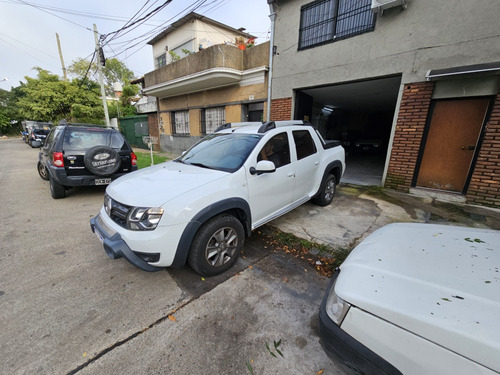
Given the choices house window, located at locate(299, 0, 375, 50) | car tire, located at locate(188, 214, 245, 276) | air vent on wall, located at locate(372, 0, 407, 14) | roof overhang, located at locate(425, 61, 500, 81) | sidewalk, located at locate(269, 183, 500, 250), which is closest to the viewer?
car tire, located at locate(188, 214, 245, 276)

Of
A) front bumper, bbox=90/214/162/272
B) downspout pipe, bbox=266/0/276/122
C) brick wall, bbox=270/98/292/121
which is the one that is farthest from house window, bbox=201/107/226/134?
front bumper, bbox=90/214/162/272

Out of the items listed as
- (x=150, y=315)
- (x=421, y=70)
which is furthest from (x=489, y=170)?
(x=150, y=315)

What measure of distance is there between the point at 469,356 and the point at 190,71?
416 inches

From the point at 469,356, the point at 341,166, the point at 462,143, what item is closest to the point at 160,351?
the point at 469,356

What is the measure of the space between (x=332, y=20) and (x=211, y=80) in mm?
4671

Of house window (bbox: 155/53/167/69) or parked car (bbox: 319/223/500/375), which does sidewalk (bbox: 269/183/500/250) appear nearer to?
parked car (bbox: 319/223/500/375)

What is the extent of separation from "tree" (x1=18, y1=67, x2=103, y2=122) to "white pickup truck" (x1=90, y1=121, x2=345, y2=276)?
836 inches

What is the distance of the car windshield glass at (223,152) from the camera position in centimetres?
286

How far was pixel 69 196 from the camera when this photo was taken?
535 centimetres

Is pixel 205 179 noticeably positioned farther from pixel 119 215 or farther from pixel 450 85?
pixel 450 85

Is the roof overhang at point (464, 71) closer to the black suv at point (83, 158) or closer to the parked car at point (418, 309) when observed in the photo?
the parked car at point (418, 309)

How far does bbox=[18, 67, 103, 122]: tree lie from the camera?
60.2ft

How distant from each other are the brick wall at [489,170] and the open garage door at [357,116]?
2043mm

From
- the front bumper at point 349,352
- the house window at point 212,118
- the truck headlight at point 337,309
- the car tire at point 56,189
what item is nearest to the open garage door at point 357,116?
the house window at point 212,118
